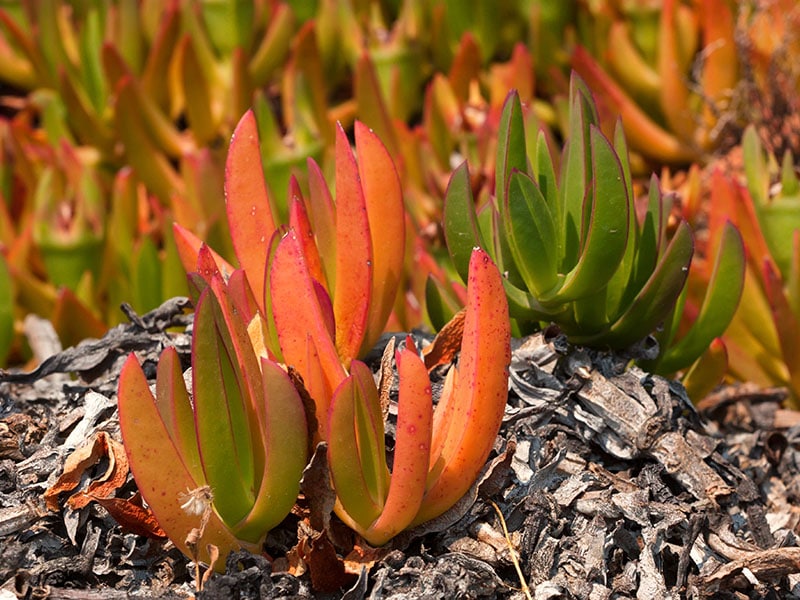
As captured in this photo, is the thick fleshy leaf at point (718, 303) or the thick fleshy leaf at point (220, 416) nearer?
the thick fleshy leaf at point (220, 416)

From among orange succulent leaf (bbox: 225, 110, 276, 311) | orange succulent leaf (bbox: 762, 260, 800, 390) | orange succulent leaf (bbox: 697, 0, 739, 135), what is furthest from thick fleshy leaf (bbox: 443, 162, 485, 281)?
orange succulent leaf (bbox: 697, 0, 739, 135)

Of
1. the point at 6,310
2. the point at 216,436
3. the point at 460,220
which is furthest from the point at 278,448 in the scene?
the point at 6,310

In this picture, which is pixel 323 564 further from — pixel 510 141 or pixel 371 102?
pixel 371 102

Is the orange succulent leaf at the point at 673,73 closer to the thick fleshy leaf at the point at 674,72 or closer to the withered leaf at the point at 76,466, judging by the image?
the thick fleshy leaf at the point at 674,72

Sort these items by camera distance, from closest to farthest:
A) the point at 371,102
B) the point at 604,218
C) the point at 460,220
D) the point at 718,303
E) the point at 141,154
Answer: the point at 604,218 < the point at 460,220 < the point at 718,303 < the point at 371,102 < the point at 141,154

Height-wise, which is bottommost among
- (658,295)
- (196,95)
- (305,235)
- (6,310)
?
(6,310)

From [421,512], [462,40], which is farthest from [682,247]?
[462,40]

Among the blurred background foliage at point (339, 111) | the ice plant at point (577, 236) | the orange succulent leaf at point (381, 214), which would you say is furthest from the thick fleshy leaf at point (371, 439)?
the blurred background foliage at point (339, 111)
